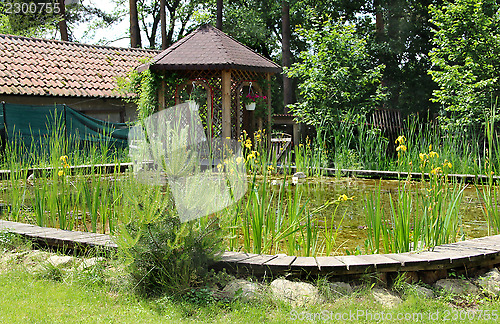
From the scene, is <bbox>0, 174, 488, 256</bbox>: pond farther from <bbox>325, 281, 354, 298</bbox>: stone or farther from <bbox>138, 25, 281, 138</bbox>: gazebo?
<bbox>138, 25, 281, 138</bbox>: gazebo

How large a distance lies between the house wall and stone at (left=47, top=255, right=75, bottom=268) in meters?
9.61

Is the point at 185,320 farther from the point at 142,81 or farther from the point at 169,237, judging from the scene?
the point at 142,81

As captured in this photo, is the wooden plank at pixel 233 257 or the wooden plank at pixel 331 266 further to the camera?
the wooden plank at pixel 233 257

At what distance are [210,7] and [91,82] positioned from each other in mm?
9572

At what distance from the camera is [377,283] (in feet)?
9.59

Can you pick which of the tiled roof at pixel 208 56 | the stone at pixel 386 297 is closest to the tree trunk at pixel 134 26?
the tiled roof at pixel 208 56

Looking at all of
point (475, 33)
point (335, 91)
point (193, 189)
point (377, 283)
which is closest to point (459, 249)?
point (377, 283)

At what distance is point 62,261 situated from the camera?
132 inches

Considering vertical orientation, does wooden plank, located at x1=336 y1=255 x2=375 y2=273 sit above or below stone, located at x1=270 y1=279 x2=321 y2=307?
above

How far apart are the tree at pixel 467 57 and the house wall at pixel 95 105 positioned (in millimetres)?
8127

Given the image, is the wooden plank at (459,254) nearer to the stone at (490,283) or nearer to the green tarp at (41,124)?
the stone at (490,283)

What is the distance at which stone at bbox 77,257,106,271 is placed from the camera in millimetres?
3219

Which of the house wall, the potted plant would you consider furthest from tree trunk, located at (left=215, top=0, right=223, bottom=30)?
the potted plant

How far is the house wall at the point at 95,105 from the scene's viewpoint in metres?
12.4
